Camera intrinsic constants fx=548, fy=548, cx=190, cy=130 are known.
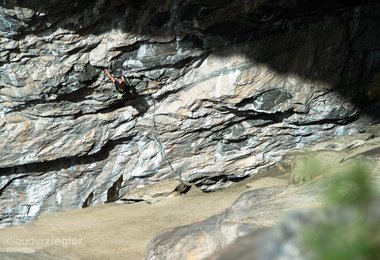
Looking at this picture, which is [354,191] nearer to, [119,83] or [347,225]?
[347,225]

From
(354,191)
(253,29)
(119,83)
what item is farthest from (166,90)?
(354,191)

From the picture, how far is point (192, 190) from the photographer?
636 centimetres

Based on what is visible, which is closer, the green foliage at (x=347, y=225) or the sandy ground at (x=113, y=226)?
the green foliage at (x=347, y=225)

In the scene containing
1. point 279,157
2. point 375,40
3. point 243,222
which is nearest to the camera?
point 243,222

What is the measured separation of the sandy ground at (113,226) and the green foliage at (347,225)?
139 inches

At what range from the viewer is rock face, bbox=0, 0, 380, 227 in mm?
5109

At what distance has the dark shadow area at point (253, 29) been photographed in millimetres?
4898

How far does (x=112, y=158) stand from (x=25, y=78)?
1.48 m

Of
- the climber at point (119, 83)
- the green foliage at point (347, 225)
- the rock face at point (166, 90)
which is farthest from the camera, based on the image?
the climber at point (119, 83)

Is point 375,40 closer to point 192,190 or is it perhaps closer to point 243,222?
point 192,190

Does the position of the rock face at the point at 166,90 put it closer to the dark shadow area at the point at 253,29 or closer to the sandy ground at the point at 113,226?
the dark shadow area at the point at 253,29

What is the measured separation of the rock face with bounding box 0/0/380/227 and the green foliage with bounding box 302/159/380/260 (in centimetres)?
388

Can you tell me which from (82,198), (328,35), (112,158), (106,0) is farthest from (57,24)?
(328,35)

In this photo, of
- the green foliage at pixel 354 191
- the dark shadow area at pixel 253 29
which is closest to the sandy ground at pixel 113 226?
the dark shadow area at pixel 253 29
